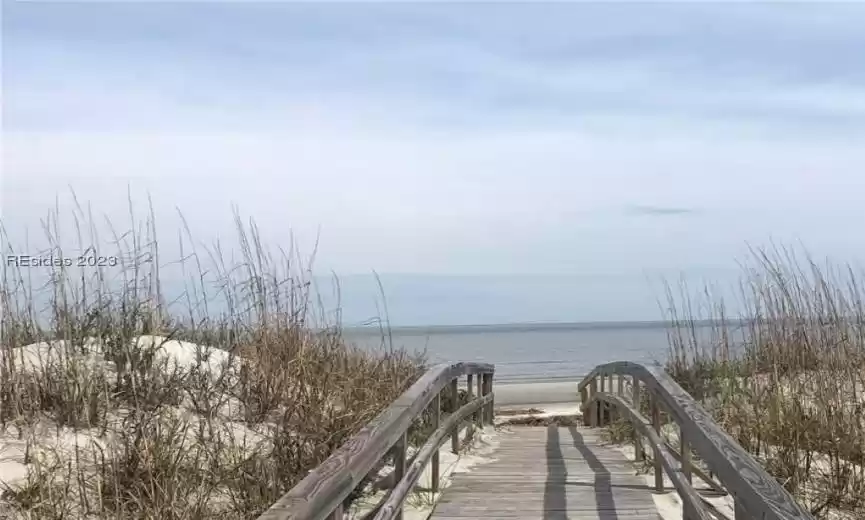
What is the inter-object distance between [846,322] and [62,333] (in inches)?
236

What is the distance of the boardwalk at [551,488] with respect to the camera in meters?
5.71

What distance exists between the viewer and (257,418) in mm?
6316

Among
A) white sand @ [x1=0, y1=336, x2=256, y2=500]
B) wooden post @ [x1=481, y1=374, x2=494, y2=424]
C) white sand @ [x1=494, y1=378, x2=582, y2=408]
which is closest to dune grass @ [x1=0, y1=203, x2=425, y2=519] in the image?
white sand @ [x1=0, y1=336, x2=256, y2=500]

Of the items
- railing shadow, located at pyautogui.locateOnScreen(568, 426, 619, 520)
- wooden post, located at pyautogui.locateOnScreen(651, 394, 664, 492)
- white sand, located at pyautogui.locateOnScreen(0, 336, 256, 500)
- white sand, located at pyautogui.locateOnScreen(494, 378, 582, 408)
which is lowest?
white sand, located at pyautogui.locateOnScreen(494, 378, 582, 408)

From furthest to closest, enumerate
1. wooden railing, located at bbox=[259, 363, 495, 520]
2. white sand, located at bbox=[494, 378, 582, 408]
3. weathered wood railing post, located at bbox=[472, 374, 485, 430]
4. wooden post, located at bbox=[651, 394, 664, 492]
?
white sand, located at bbox=[494, 378, 582, 408], weathered wood railing post, located at bbox=[472, 374, 485, 430], wooden post, located at bbox=[651, 394, 664, 492], wooden railing, located at bbox=[259, 363, 495, 520]

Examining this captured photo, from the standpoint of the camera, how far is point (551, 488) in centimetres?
652

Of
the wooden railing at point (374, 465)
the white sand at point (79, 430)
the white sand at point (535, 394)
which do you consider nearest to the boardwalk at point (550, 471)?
the wooden railing at point (374, 465)

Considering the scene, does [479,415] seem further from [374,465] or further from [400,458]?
[374,465]

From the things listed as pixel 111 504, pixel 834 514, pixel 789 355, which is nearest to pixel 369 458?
pixel 111 504

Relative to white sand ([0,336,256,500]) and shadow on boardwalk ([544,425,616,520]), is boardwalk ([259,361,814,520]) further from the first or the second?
white sand ([0,336,256,500])

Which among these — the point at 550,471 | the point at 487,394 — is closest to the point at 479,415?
the point at 487,394

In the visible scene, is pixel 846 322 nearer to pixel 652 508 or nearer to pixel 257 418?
pixel 652 508

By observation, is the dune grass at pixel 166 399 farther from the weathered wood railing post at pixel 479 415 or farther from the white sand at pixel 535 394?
the white sand at pixel 535 394

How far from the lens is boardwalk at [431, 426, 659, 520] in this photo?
571 centimetres
